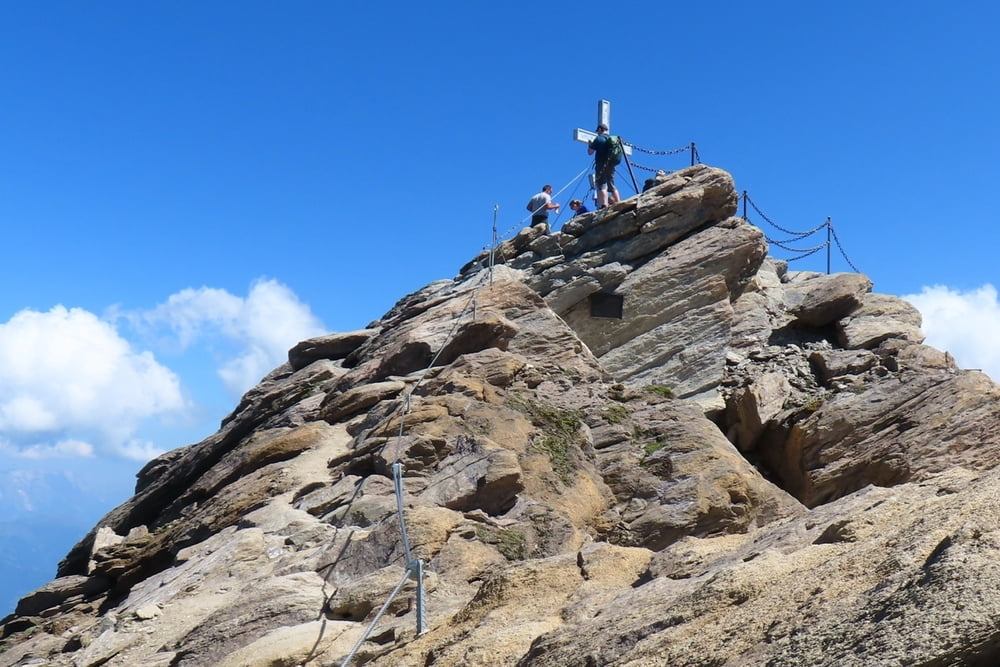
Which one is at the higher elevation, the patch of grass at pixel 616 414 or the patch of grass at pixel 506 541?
the patch of grass at pixel 616 414

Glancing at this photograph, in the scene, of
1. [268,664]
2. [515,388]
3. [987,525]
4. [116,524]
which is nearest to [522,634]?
[268,664]

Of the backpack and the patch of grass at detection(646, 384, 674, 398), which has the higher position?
Result: the backpack

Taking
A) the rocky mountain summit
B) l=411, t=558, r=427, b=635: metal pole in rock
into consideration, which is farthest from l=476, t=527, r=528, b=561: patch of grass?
l=411, t=558, r=427, b=635: metal pole in rock

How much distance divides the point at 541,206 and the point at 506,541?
51.3 feet

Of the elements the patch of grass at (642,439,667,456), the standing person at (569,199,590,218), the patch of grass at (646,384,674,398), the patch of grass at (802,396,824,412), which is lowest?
the patch of grass at (642,439,667,456)

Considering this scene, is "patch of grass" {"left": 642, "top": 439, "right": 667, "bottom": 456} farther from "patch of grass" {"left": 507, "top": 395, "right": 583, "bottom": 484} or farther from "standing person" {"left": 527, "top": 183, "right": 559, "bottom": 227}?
"standing person" {"left": 527, "top": 183, "right": 559, "bottom": 227}

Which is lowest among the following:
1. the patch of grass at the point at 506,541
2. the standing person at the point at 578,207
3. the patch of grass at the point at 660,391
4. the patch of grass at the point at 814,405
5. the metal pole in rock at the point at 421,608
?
the metal pole in rock at the point at 421,608

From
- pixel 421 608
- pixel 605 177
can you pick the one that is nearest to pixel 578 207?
pixel 605 177

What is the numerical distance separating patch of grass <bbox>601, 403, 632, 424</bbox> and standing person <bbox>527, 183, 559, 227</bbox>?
32.2 feet

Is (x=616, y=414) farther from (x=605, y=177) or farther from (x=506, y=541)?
(x=605, y=177)

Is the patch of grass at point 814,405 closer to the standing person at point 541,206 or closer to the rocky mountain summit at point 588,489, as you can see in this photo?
the rocky mountain summit at point 588,489

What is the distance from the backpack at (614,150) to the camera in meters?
28.7

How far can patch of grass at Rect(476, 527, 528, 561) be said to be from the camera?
15.6 metres

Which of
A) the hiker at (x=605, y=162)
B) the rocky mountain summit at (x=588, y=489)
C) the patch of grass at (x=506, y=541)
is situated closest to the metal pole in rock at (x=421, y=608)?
the rocky mountain summit at (x=588, y=489)
